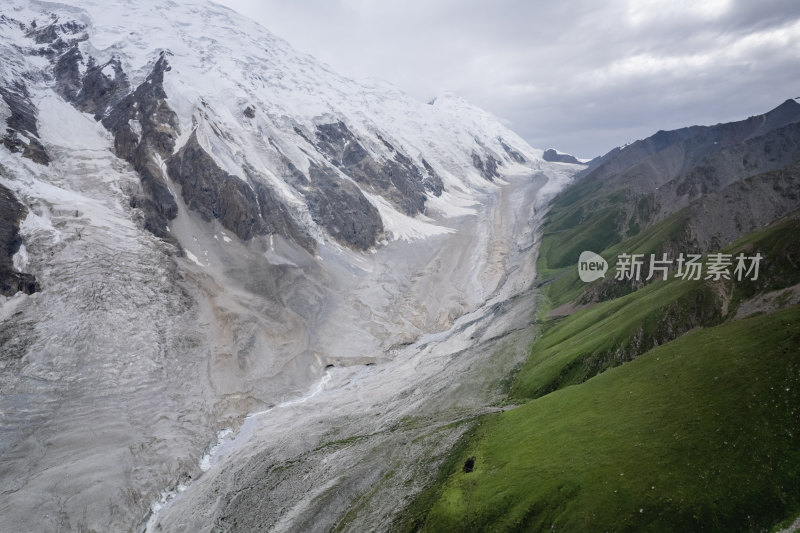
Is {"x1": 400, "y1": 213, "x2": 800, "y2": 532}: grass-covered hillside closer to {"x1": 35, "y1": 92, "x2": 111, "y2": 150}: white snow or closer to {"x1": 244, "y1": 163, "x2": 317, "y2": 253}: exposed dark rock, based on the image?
{"x1": 244, "y1": 163, "x2": 317, "y2": 253}: exposed dark rock

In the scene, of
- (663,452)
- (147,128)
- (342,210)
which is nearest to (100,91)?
(147,128)

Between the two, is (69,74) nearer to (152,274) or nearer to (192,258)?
(192,258)

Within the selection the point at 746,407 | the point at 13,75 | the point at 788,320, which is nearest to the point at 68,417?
the point at 746,407

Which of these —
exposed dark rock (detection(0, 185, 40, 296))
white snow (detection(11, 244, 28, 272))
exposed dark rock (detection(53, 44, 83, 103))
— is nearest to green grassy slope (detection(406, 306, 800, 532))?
exposed dark rock (detection(0, 185, 40, 296))

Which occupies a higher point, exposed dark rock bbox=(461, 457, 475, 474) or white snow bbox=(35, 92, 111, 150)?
white snow bbox=(35, 92, 111, 150)

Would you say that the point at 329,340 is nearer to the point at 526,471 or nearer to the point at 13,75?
the point at 526,471

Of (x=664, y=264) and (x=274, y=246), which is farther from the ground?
(x=664, y=264)
